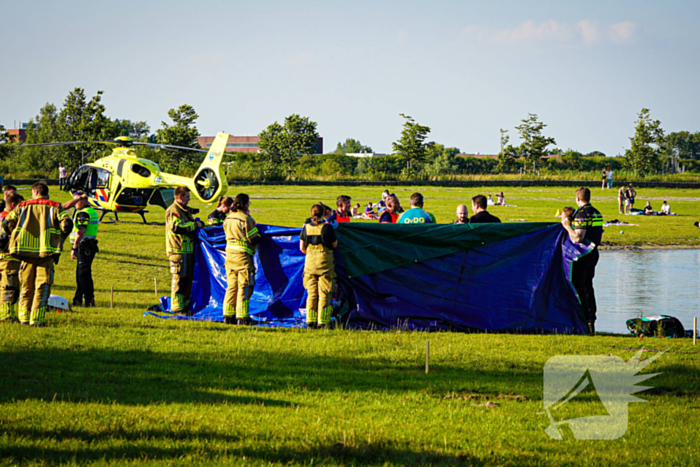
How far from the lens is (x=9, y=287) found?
1046 cm

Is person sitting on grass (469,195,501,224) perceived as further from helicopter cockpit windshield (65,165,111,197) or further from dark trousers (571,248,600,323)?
helicopter cockpit windshield (65,165,111,197)

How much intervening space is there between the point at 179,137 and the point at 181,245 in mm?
73958

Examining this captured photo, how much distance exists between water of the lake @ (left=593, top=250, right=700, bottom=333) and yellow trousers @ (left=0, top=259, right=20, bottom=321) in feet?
33.5

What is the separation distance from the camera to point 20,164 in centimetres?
8888

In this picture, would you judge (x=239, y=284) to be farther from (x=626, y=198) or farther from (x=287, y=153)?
(x=287, y=153)

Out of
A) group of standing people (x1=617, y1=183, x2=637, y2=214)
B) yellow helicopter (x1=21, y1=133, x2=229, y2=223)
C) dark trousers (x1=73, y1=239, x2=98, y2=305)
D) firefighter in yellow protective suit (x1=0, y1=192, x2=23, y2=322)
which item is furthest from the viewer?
group of standing people (x1=617, y1=183, x2=637, y2=214)

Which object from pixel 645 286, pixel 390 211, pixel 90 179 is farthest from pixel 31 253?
pixel 90 179

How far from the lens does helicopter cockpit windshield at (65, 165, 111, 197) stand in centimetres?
2900

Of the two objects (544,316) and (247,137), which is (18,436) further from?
(247,137)

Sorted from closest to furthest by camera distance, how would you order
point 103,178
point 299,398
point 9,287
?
point 299,398, point 9,287, point 103,178

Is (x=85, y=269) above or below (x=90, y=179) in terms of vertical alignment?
below

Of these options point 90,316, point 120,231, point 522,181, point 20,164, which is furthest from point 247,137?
point 90,316

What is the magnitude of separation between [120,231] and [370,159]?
286 ft
